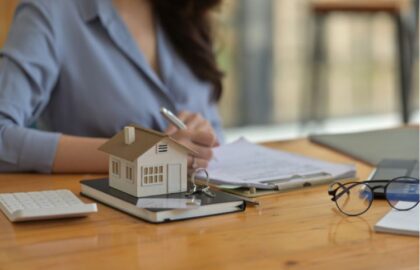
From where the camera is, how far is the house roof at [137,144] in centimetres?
114

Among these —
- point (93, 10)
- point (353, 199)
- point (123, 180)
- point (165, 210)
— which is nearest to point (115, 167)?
point (123, 180)

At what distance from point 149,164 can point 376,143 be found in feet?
2.32

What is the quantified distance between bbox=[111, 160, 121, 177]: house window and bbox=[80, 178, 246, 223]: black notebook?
0.02 metres

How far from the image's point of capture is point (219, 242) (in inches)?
39.3

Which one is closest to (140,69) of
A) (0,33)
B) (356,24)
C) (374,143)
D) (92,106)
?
(92,106)

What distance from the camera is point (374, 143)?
1.69m

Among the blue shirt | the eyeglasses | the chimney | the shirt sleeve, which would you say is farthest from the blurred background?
the chimney

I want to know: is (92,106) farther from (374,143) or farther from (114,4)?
(374,143)

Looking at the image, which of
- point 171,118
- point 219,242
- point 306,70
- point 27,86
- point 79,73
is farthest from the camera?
point 306,70

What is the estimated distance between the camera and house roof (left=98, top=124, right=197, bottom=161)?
1.14 metres

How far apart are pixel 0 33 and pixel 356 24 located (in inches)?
110

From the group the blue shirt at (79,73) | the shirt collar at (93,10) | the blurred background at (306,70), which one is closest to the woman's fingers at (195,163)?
the blue shirt at (79,73)

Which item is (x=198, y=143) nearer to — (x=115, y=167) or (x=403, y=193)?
(x=115, y=167)

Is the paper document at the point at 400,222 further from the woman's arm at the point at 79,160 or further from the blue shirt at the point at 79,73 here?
the blue shirt at the point at 79,73
